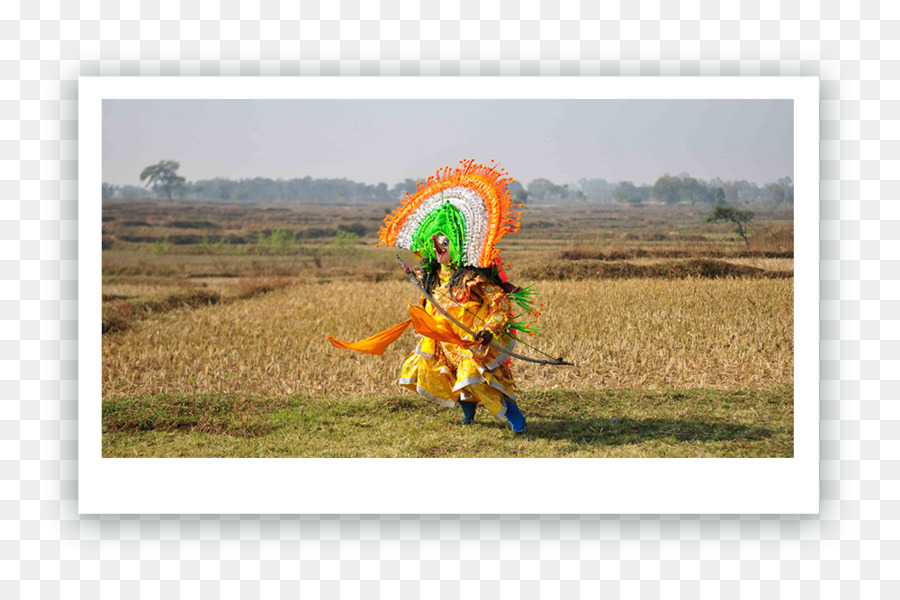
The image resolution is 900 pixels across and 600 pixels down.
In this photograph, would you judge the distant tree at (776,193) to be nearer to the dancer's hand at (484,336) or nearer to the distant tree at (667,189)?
the distant tree at (667,189)

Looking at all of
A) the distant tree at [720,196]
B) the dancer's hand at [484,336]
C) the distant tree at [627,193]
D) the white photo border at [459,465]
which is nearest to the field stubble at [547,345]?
the distant tree at [720,196]

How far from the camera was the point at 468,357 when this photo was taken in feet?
21.1

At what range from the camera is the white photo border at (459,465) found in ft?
18.4

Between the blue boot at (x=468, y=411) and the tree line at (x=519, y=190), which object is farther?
the tree line at (x=519, y=190)

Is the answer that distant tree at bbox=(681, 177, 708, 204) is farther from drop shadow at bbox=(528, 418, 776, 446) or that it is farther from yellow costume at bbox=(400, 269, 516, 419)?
yellow costume at bbox=(400, 269, 516, 419)

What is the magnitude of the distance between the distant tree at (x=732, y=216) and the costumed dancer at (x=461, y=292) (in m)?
7.80

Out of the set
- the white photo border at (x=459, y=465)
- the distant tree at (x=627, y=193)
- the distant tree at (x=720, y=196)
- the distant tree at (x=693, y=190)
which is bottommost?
the white photo border at (x=459, y=465)

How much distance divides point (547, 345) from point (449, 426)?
303cm

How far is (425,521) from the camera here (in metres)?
5.50

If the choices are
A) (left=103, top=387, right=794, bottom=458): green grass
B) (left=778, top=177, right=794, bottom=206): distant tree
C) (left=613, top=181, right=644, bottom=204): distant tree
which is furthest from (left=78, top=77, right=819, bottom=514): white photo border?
(left=613, top=181, right=644, bottom=204): distant tree

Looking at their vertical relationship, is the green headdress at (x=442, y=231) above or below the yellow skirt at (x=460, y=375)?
above
